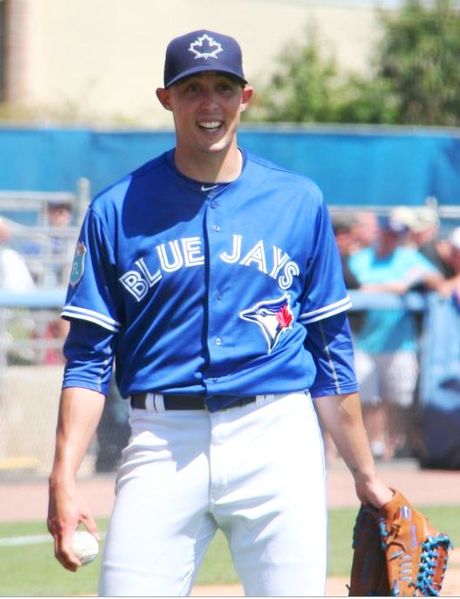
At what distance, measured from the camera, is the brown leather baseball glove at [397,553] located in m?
4.26

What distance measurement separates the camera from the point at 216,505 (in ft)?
12.9

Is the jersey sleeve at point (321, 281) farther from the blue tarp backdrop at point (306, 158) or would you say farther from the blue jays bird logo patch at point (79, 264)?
the blue tarp backdrop at point (306, 158)

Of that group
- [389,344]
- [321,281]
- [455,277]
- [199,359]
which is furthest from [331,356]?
[455,277]

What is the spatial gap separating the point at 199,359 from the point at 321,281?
46 cm

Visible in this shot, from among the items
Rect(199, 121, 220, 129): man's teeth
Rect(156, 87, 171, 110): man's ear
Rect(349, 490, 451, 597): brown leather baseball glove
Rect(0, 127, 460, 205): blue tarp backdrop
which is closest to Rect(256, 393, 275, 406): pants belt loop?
Rect(349, 490, 451, 597): brown leather baseball glove

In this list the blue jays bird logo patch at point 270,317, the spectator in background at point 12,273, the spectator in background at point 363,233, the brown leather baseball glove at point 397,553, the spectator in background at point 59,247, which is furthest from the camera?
the spectator in background at point 59,247

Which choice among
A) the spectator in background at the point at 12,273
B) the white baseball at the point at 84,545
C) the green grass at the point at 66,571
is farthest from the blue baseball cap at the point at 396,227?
the white baseball at the point at 84,545

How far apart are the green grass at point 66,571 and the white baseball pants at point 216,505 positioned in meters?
3.15

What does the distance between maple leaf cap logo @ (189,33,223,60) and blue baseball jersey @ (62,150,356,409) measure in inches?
13.3

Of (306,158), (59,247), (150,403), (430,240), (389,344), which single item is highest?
(150,403)

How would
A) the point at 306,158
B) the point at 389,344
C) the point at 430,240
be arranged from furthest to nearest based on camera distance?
the point at 306,158, the point at 430,240, the point at 389,344

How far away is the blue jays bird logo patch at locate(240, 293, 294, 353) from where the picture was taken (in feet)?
13.2

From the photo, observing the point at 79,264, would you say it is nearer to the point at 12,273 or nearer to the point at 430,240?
the point at 12,273

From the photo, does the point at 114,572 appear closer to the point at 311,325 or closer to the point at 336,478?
the point at 311,325
